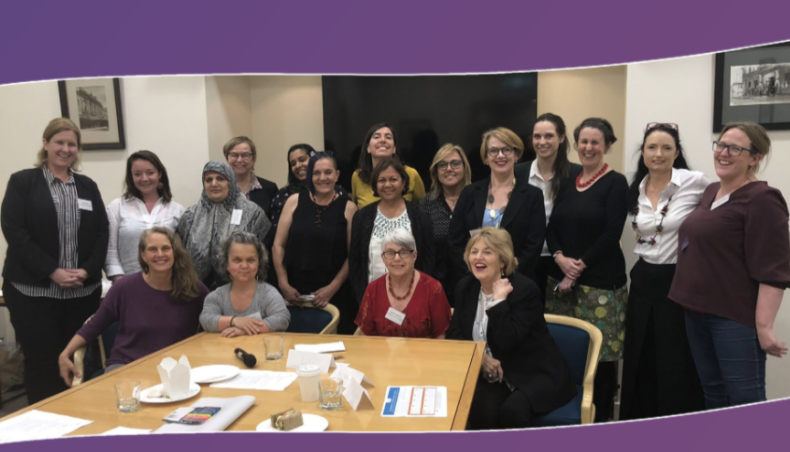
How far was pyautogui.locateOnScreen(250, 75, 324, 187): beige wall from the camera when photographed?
2072 millimetres

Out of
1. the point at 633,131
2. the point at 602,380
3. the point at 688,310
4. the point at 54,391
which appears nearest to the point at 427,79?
the point at 633,131

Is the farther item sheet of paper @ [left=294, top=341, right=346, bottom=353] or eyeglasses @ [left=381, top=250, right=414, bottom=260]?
eyeglasses @ [left=381, top=250, right=414, bottom=260]

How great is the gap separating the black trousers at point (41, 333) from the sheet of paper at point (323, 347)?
87 centimetres

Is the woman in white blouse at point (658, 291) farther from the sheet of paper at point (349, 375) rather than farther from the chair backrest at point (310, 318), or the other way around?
the chair backrest at point (310, 318)

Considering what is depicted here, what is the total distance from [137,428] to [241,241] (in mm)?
1163

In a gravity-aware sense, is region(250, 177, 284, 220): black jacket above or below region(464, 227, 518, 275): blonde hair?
above

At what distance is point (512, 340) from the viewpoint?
2.30 m

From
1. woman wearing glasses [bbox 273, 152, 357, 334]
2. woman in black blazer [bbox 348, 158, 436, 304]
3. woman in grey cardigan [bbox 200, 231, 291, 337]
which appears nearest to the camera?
woman in grey cardigan [bbox 200, 231, 291, 337]

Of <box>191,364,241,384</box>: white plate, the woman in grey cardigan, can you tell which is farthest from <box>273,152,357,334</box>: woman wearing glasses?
<box>191,364,241,384</box>: white plate

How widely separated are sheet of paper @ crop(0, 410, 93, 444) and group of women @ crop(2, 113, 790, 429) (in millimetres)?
171

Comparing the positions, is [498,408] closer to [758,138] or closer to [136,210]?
[758,138]

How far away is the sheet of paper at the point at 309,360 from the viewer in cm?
196

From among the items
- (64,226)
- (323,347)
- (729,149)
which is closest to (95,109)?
(64,226)

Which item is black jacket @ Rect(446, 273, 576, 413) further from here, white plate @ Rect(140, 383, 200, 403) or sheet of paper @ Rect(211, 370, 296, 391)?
white plate @ Rect(140, 383, 200, 403)
